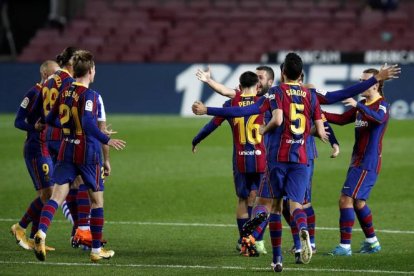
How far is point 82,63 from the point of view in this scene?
32.6 feet

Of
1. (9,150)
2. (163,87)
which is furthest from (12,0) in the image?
(9,150)

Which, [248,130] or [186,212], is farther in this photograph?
[186,212]

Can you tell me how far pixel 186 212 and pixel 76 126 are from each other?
4428mm

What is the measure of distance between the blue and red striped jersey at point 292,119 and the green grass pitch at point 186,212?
107cm

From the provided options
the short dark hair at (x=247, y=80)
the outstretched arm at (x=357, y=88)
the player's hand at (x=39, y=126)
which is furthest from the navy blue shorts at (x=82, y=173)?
the outstretched arm at (x=357, y=88)


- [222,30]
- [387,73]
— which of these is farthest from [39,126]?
[222,30]

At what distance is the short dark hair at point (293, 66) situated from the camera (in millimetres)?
9492

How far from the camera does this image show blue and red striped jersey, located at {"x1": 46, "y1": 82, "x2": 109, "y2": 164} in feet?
32.5

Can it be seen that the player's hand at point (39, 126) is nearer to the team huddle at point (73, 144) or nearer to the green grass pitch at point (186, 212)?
the team huddle at point (73, 144)

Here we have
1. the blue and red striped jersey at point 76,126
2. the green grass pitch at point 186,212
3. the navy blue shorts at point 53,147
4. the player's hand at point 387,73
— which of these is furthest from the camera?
the navy blue shorts at point 53,147

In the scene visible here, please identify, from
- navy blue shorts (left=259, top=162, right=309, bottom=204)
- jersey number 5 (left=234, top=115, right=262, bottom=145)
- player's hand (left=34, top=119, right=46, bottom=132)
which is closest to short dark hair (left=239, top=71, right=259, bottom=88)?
jersey number 5 (left=234, top=115, right=262, bottom=145)

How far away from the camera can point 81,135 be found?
10008mm

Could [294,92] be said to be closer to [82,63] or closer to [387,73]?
[387,73]

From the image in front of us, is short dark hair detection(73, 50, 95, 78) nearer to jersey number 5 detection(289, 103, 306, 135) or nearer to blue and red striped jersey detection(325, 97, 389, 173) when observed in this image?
jersey number 5 detection(289, 103, 306, 135)
